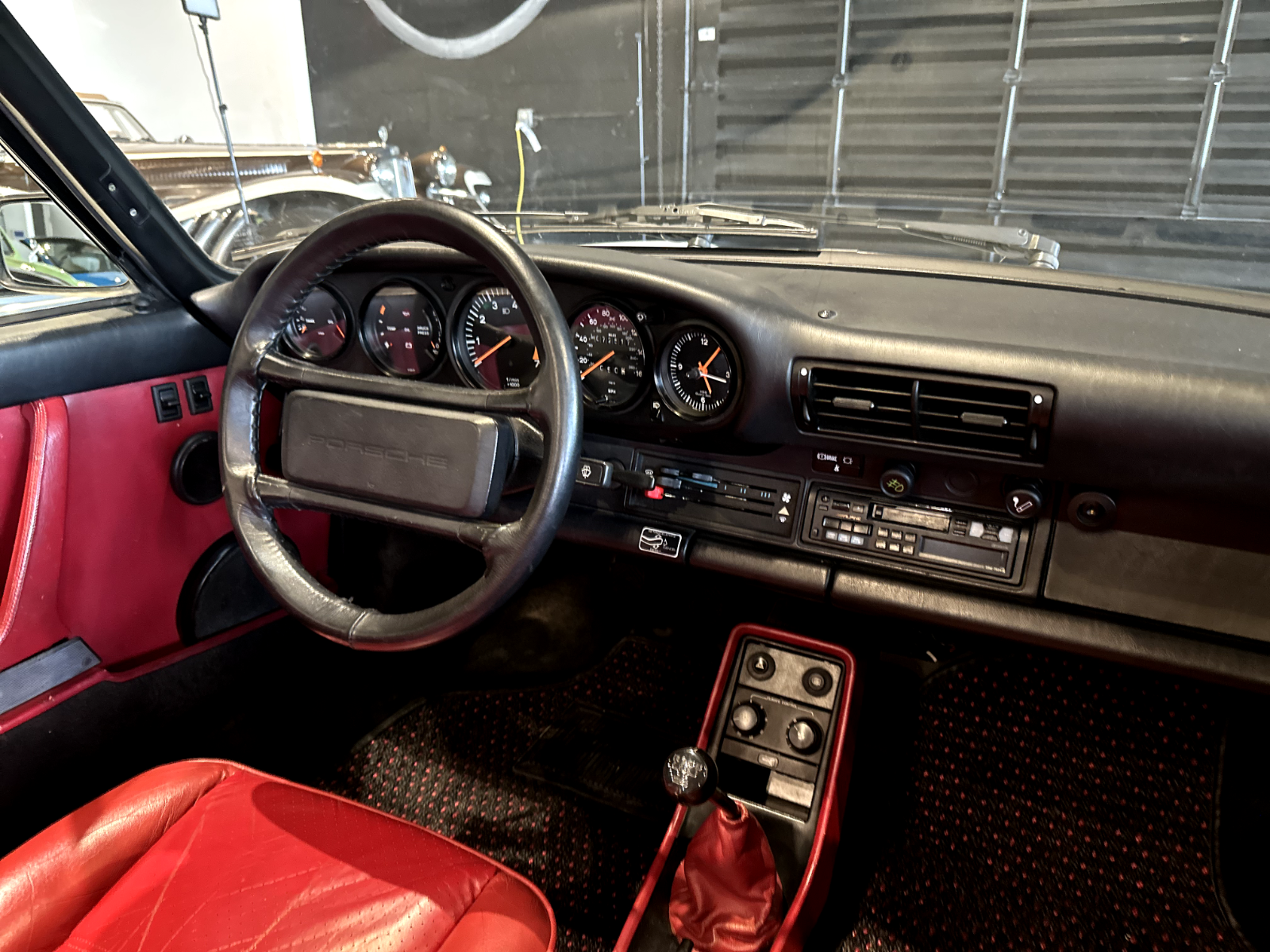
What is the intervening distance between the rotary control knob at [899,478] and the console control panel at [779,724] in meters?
0.46

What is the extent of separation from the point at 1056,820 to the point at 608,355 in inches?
54.7

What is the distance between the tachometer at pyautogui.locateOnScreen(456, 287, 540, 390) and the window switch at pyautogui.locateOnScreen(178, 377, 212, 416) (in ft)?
2.26

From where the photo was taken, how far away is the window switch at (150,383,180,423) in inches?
67.5

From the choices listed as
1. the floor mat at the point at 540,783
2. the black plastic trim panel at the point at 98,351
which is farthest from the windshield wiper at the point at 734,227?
the floor mat at the point at 540,783

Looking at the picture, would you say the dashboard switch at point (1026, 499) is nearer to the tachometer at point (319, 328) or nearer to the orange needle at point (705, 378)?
the orange needle at point (705, 378)

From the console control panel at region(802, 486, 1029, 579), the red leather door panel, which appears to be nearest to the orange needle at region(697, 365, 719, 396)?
the console control panel at region(802, 486, 1029, 579)

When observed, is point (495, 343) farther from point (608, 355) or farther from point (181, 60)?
point (181, 60)

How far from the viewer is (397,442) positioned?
121 cm

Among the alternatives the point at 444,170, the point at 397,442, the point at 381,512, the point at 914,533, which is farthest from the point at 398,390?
the point at 444,170

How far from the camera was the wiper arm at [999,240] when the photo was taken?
5.05 ft

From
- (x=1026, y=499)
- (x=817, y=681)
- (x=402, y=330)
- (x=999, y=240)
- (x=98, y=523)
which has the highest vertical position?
(x=999, y=240)

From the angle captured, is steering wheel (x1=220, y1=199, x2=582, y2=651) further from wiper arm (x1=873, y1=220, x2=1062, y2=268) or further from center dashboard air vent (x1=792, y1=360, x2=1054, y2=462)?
wiper arm (x1=873, y1=220, x2=1062, y2=268)

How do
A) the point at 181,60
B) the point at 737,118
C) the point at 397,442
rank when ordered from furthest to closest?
the point at 737,118, the point at 181,60, the point at 397,442

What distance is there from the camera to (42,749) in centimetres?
146
